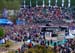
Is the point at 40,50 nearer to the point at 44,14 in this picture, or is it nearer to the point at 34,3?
the point at 44,14

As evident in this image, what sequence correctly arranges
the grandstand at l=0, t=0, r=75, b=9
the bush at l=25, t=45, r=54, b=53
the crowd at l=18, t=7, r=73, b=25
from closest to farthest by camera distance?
1. the bush at l=25, t=45, r=54, b=53
2. the crowd at l=18, t=7, r=73, b=25
3. the grandstand at l=0, t=0, r=75, b=9

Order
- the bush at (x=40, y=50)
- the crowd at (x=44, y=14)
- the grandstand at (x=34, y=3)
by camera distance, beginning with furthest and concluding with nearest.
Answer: the grandstand at (x=34, y=3) < the crowd at (x=44, y=14) < the bush at (x=40, y=50)

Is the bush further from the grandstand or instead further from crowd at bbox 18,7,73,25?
the grandstand

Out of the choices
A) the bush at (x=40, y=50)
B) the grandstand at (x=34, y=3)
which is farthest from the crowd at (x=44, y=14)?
→ the bush at (x=40, y=50)

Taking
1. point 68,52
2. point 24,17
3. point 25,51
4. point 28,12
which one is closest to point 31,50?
point 25,51

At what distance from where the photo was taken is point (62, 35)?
2791 cm

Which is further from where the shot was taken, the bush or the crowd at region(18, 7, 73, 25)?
the crowd at region(18, 7, 73, 25)

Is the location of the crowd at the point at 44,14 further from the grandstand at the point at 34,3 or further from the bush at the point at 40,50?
the bush at the point at 40,50

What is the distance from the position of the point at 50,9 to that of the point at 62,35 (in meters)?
29.2

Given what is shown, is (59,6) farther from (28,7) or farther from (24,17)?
(24,17)

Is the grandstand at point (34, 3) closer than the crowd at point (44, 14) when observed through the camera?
No

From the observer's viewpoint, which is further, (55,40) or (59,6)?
(59,6)

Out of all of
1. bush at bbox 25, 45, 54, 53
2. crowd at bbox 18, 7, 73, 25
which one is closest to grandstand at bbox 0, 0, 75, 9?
crowd at bbox 18, 7, 73, 25

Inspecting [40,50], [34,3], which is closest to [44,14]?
[34,3]
